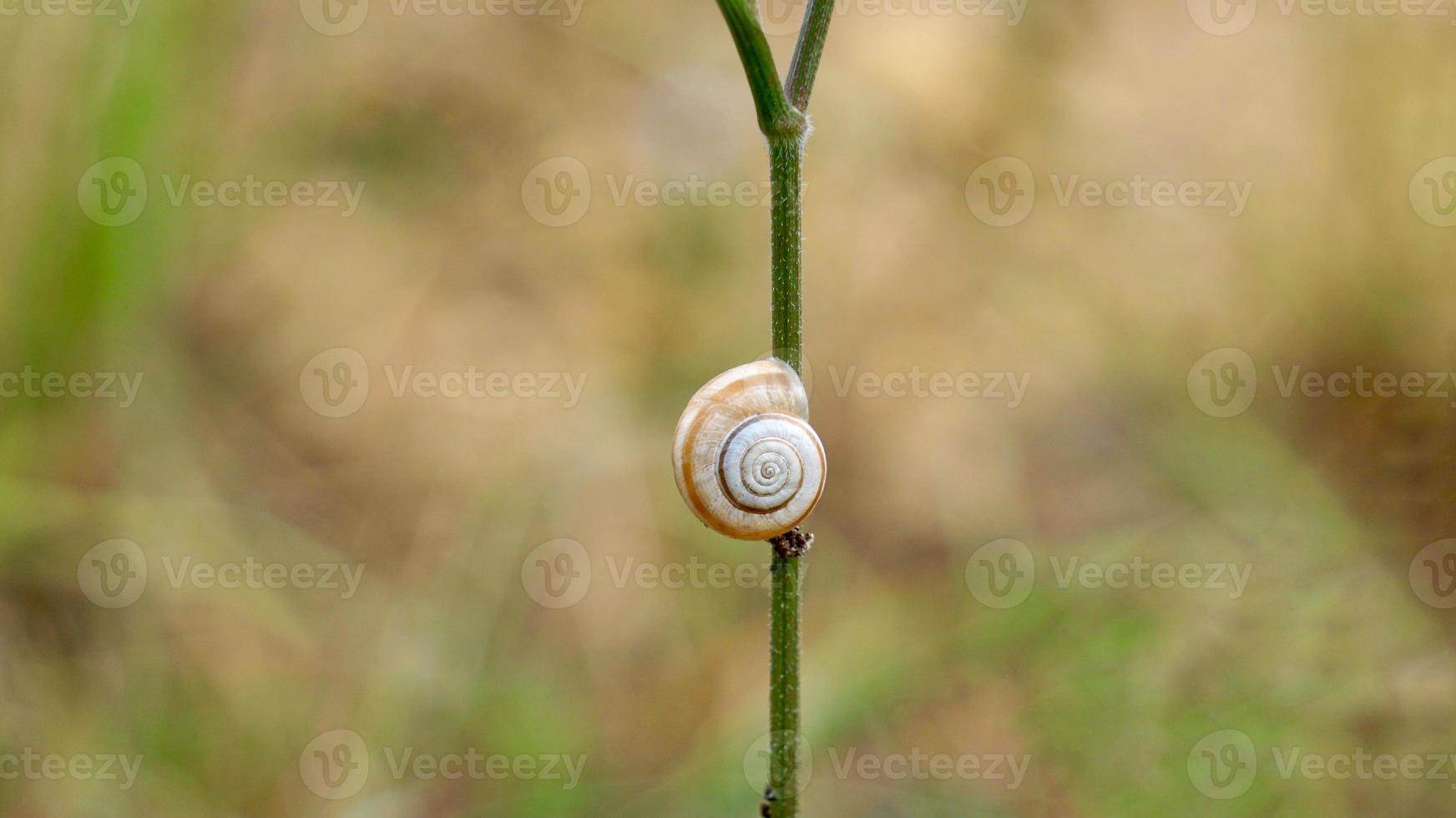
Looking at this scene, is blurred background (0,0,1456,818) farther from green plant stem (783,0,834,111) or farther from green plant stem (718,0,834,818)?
green plant stem (783,0,834,111)

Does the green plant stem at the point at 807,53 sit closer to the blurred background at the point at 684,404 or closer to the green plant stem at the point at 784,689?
the green plant stem at the point at 784,689

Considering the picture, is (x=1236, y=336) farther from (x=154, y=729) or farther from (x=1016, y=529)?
(x=154, y=729)

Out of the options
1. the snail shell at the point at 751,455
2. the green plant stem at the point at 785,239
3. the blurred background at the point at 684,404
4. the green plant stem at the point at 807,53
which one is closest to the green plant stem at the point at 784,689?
the green plant stem at the point at 785,239

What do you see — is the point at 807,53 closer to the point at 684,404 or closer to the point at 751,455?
the point at 751,455

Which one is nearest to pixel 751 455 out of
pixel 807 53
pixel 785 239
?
pixel 785 239

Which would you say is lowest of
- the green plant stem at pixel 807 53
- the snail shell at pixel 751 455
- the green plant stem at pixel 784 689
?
the green plant stem at pixel 784 689

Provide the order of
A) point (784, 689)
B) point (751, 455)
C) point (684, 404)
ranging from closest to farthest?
point (784, 689)
point (751, 455)
point (684, 404)
